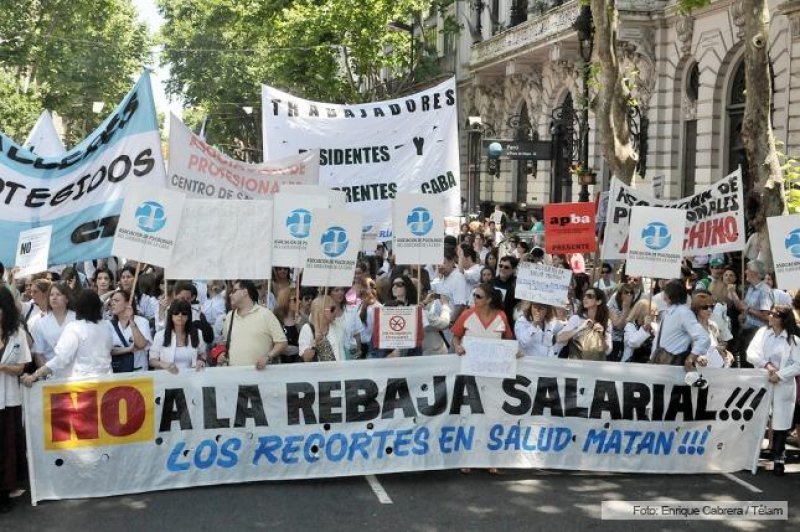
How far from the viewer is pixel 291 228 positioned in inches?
413

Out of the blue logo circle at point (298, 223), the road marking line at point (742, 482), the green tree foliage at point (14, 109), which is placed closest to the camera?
the road marking line at point (742, 482)

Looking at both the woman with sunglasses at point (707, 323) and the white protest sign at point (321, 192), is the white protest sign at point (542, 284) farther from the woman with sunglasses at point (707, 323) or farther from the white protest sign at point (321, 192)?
the white protest sign at point (321, 192)

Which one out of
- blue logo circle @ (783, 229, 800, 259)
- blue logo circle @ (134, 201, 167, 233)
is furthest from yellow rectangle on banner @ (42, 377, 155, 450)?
blue logo circle @ (783, 229, 800, 259)

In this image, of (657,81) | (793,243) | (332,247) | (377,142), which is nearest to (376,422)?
(332,247)

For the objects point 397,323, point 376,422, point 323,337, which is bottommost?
point 376,422

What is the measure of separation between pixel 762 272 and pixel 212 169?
637 centimetres

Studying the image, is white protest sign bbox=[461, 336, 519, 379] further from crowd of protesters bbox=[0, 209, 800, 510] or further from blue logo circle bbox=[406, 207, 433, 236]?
blue logo circle bbox=[406, 207, 433, 236]

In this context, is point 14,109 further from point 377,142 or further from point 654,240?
point 654,240

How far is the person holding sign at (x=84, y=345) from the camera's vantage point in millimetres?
8383

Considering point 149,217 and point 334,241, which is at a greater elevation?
point 149,217

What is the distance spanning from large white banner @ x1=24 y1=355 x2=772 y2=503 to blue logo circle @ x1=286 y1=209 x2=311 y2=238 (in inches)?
72.0

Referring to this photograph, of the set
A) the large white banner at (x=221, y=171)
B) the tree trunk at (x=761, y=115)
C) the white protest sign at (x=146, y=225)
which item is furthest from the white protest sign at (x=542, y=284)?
the tree trunk at (x=761, y=115)

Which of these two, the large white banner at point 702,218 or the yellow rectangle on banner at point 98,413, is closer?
the yellow rectangle on banner at point 98,413

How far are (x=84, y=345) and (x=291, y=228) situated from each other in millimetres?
2600
